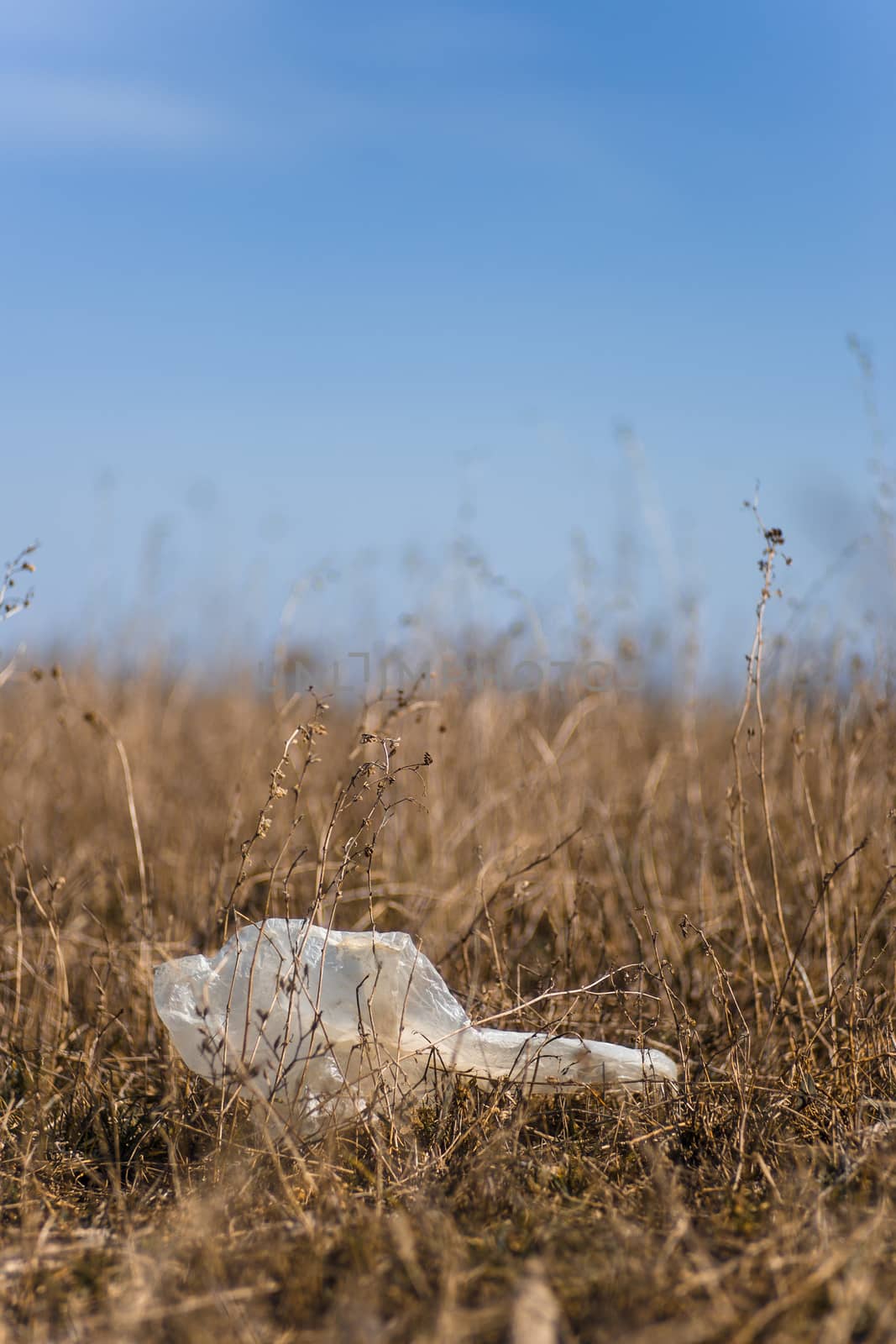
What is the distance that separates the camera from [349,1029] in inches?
77.6

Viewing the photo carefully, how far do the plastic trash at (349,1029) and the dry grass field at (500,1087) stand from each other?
0.07 metres

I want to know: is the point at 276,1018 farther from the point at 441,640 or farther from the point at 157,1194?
the point at 441,640

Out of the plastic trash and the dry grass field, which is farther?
the plastic trash

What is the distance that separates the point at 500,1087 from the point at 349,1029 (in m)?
0.30

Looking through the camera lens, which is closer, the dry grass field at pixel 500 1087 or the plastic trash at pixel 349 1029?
the dry grass field at pixel 500 1087

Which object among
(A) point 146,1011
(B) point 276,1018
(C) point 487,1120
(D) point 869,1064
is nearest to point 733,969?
(D) point 869,1064

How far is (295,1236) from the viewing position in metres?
1.52

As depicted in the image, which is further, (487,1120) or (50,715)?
(50,715)

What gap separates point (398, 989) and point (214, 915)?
0.69m

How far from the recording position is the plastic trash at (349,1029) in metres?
1.90

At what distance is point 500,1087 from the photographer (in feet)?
6.20

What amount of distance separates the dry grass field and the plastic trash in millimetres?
66

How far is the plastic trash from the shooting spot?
1.90m

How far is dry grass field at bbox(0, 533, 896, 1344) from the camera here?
53.4 inches
